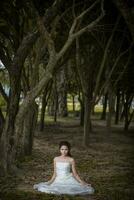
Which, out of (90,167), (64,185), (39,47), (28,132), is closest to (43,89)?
(39,47)

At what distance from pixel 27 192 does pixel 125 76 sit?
13895 millimetres

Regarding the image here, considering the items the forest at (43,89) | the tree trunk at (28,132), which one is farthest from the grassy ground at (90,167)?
the tree trunk at (28,132)

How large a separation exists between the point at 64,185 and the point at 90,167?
4.01m

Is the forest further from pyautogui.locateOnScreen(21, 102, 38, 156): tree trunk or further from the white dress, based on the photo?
the white dress

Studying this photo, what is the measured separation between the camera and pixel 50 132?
2358cm

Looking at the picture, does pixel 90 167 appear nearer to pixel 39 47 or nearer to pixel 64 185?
pixel 39 47

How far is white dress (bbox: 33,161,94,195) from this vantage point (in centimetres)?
916

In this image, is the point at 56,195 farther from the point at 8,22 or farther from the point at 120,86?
the point at 120,86

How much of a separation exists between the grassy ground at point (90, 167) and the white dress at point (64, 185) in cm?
12

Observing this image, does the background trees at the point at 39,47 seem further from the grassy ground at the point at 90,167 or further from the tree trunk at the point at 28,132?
the grassy ground at the point at 90,167

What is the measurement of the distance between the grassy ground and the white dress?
0.39 feet

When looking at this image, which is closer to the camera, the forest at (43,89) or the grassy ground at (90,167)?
the grassy ground at (90,167)

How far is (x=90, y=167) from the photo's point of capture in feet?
Result: 43.5

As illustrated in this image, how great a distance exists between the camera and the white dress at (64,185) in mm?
9164
